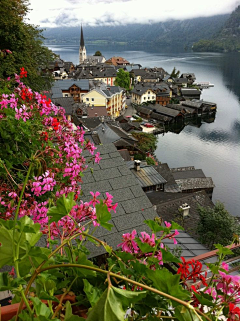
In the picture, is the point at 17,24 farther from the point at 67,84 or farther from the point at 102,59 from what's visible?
the point at 102,59

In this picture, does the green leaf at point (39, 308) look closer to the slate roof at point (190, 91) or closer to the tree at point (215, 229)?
the tree at point (215, 229)

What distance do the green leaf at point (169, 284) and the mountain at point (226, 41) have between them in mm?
166154

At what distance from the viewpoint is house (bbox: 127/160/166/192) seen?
16.0m

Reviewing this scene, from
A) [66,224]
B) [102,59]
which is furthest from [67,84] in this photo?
[102,59]

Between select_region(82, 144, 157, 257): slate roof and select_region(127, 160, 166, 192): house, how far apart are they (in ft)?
35.4

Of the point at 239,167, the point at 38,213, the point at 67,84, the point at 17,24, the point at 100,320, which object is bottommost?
the point at 239,167

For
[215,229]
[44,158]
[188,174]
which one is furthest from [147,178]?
[44,158]

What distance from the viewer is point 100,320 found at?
0.71 m

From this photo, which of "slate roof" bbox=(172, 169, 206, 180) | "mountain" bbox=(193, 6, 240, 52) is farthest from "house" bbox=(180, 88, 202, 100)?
"mountain" bbox=(193, 6, 240, 52)

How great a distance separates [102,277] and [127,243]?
0.26 metres

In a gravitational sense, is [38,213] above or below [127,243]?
below

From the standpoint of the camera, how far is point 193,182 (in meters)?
20.8

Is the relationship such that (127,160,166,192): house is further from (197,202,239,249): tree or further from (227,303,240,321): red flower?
(227,303,240,321): red flower

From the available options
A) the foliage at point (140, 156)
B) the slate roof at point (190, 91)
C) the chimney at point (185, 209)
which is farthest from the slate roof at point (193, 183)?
the slate roof at point (190, 91)
